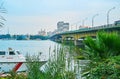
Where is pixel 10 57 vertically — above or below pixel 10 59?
above

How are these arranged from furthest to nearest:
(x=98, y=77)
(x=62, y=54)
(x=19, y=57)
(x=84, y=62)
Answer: (x=19, y=57)
(x=84, y=62)
(x=98, y=77)
(x=62, y=54)

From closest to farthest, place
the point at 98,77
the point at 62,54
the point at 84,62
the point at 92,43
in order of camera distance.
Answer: the point at 62,54
the point at 98,77
the point at 84,62
the point at 92,43

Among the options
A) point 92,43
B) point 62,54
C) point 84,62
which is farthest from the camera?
point 92,43

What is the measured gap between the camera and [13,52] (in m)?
24.6

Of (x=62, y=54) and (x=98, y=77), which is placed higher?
(x=62, y=54)

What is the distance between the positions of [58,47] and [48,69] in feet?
1.62

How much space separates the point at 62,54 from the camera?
5.70m

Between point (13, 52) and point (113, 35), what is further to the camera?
point (13, 52)

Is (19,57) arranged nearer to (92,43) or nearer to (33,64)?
(92,43)

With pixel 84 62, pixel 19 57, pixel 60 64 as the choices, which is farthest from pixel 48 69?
pixel 19 57

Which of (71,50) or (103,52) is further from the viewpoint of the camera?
(103,52)

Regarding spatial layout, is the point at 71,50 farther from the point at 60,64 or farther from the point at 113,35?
the point at 113,35

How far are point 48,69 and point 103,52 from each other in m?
6.47

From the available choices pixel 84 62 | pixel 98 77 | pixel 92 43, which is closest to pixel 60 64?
pixel 98 77
